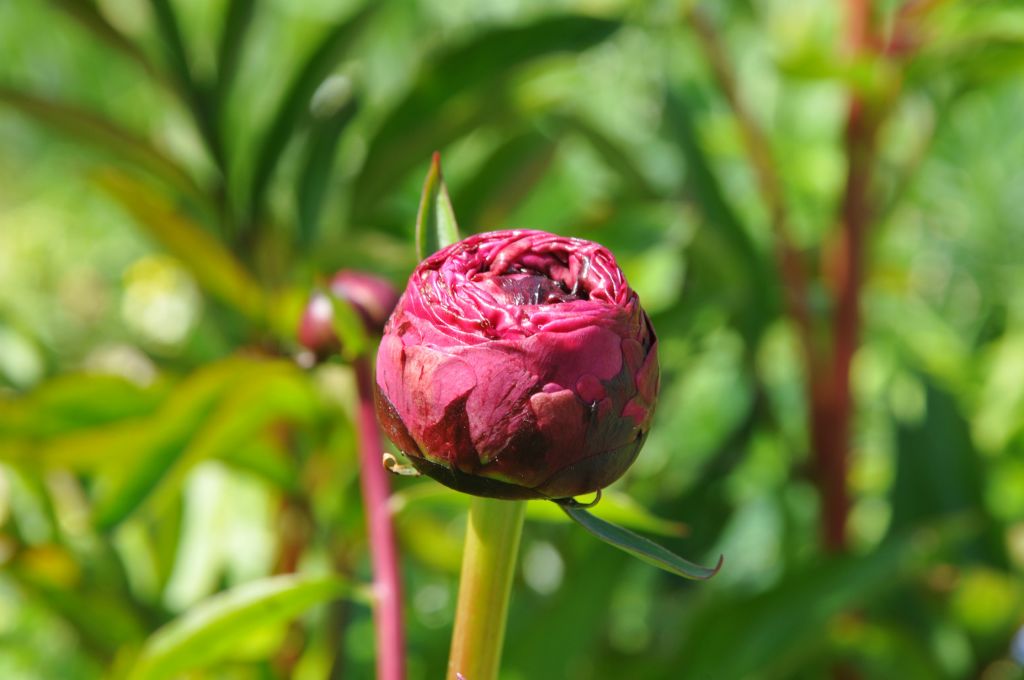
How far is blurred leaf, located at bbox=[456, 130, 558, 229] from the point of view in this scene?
0.80 meters

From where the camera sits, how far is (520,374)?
1.02 ft

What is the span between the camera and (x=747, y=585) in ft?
3.05

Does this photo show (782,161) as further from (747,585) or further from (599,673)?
(599,673)

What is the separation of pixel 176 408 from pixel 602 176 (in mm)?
984

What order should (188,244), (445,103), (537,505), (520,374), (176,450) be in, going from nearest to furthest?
(520,374) < (537,505) < (176,450) < (188,244) < (445,103)

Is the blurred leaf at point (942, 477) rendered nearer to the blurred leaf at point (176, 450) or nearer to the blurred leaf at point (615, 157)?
the blurred leaf at point (615, 157)

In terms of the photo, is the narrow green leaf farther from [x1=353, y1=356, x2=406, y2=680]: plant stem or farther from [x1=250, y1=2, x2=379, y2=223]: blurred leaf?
[x1=250, y1=2, x2=379, y2=223]: blurred leaf

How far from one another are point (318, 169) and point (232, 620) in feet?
1.25

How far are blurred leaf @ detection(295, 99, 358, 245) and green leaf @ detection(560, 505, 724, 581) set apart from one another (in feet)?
1.63

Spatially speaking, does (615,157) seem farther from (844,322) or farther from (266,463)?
(266,463)

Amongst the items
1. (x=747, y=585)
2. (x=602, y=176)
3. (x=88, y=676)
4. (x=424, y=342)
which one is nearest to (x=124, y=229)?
(x=602, y=176)

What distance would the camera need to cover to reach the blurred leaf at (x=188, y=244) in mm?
672

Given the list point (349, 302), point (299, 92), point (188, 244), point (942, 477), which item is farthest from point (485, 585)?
point (942, 477)

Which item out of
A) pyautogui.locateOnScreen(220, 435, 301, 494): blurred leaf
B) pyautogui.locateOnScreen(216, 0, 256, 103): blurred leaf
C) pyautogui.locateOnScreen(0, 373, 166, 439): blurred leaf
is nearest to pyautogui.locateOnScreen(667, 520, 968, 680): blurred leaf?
pyautogui.locateOnScreen(220, 435, 301, 494): blurred leaf
